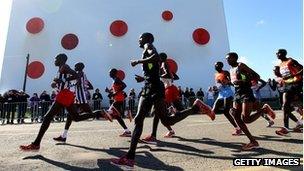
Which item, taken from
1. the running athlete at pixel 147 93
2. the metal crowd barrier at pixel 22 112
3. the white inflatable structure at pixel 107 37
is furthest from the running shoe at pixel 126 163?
the white inflatable structure at pixel 107 37

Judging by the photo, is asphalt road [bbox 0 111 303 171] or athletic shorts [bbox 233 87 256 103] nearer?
asphalt road [bbox 0 111 303 171]

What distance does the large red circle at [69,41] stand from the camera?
80.2ft

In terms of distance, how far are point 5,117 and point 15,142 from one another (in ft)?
31.6

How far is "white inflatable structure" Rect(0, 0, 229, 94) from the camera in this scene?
24.4 metres

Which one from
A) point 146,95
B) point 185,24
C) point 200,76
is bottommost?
point 146,95

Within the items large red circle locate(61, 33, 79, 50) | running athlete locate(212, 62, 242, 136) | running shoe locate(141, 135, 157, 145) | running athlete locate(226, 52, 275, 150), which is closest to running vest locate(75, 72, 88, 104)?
running shoe locate(141, 135, 157, 145)

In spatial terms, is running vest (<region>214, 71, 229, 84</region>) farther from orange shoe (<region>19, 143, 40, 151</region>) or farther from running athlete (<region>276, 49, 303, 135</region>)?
orange shoe (<region>19, 143, 40, 151</region>)

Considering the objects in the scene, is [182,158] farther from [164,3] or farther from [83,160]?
[164,3]

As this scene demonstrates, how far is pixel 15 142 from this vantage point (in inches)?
345

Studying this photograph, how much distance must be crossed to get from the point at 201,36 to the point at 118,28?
4.93 meters

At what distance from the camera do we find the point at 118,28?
82.2 feet

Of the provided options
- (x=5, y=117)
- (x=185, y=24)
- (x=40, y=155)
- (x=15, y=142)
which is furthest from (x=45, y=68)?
(x=40, y=155)

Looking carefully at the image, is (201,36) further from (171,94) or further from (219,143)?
(219,143)

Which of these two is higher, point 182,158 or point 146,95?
point 146,95
